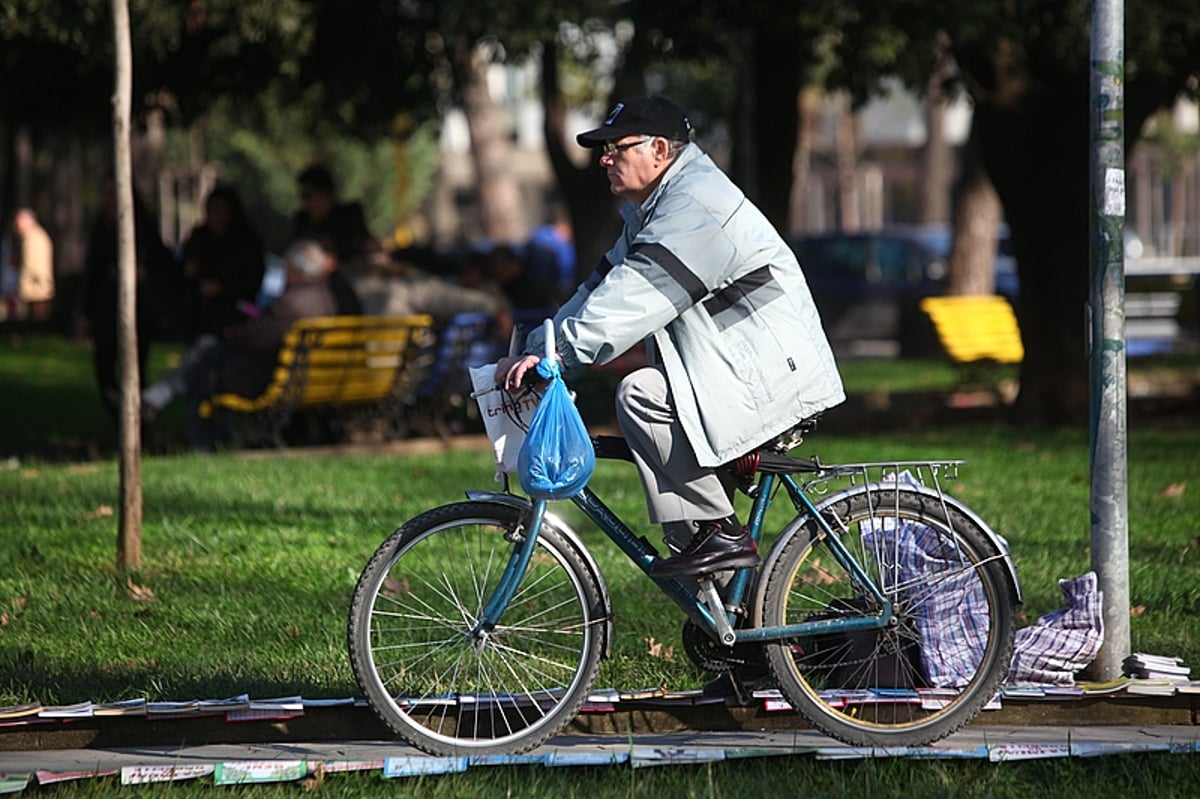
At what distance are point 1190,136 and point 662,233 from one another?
1695 inches

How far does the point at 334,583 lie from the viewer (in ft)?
24.7

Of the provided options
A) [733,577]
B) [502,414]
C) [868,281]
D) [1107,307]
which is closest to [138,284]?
[502,414]

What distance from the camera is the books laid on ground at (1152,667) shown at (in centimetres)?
548

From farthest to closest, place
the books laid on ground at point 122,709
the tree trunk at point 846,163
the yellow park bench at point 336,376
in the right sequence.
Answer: the tree trunk at point 846,163
the yellow park bench at point 336,376
the books laid on ground at point 122,709

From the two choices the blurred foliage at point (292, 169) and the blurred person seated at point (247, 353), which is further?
the blurred foliage at point (292, 169)

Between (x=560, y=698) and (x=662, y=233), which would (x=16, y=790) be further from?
(x=662, y=233)

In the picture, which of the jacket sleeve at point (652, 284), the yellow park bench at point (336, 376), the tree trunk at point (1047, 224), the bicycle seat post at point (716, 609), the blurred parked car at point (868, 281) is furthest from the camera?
the blurred parked car at point (868, 281)

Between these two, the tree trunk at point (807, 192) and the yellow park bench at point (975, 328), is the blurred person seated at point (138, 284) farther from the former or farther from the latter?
the tree trunk at point (807, 192)

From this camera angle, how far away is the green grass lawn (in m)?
4.83

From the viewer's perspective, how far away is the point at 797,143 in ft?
58.7

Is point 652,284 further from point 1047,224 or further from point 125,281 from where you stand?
point 1047,224

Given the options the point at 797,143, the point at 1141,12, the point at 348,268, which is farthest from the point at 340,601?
the point at 797,143

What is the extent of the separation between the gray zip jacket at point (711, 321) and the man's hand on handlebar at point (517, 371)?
0.20ft

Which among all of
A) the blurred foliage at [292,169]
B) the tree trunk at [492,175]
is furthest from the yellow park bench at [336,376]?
the blurred foliage at [292,169]
